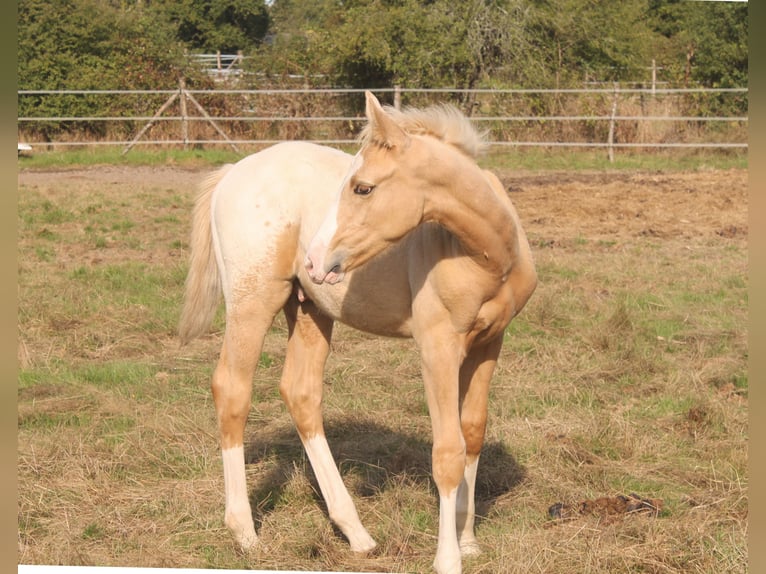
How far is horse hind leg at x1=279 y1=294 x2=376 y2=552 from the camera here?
13.8ft

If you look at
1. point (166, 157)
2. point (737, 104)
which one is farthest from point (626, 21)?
point (166, 157)

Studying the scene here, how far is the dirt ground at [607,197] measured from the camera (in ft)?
38.0

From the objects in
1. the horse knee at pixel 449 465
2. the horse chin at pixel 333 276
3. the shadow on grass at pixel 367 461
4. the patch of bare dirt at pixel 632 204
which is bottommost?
the shadow on grass at pixel 367 461

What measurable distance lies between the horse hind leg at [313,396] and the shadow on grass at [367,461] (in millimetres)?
361

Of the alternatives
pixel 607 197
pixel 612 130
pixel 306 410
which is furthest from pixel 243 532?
pixel 612 130

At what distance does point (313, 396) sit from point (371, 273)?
0.88 metres

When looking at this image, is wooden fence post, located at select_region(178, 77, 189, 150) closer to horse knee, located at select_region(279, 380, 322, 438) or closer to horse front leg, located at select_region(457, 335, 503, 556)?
horse knee, located at select_region(279, 380, 322, 438)

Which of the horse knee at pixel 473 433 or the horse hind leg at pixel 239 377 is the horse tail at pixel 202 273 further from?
the horse knee at pixel 473 433

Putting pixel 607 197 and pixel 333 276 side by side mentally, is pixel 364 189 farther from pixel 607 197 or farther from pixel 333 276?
pixel 607 197

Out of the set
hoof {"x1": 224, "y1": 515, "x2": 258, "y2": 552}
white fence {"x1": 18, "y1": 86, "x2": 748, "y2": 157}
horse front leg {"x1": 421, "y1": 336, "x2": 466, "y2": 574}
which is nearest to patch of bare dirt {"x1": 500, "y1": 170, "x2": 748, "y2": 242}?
white fence {"x1": 18, "y1": 86, "x2": 748, "y2": 157}

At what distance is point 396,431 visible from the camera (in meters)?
5.40

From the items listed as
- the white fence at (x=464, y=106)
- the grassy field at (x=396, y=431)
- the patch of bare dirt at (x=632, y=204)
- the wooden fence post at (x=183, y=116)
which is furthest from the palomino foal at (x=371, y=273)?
the wooden fence post at (x=183, y=116)

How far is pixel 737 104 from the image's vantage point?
2009 centimetres

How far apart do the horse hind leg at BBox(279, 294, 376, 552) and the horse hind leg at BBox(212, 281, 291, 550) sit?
1.01ft
